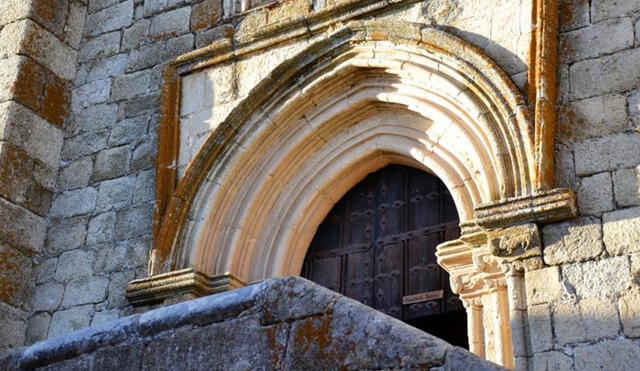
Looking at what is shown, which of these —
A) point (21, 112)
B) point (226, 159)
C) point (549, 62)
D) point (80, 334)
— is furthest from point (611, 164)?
point (21, 112)

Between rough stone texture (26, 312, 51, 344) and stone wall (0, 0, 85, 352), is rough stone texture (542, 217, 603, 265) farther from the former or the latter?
stone wall (0, 0, 85, 352)

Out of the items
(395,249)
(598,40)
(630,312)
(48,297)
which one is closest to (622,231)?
(630,312)

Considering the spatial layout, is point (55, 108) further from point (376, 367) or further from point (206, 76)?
point (376, 367)

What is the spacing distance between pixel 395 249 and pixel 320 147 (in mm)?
914

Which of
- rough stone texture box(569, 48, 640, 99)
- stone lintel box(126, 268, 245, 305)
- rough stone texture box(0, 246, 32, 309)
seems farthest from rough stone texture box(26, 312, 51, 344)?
rough stone texture box(569, 48, 640, 99)

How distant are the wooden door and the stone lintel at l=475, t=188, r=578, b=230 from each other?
0.68 metres

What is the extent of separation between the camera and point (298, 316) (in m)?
3.47

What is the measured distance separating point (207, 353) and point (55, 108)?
4.75 meters

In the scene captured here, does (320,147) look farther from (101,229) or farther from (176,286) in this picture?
(101,229)

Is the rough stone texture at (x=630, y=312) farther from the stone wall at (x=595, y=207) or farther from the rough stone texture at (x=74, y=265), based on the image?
the rough stone texture at (x=74, y=265)

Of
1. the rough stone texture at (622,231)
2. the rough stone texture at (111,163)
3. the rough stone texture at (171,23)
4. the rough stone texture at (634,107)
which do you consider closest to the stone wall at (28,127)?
the rough stone texture at (111,163)

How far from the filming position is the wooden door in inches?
254

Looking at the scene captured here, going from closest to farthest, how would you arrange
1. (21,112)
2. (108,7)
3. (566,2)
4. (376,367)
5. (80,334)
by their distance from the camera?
(376,367) → (80,334) → (566,2) → (21,112) → (108,7)

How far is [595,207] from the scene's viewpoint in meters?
5.59
